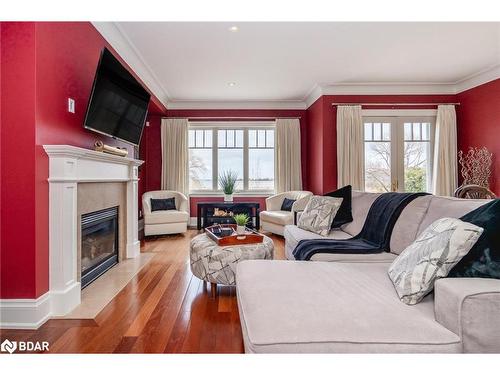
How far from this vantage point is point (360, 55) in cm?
396

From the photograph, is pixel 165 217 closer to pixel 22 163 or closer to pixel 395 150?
pixel 22 163

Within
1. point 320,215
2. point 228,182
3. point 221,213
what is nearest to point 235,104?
point 228,182

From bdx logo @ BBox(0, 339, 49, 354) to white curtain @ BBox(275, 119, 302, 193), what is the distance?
4.87 meters

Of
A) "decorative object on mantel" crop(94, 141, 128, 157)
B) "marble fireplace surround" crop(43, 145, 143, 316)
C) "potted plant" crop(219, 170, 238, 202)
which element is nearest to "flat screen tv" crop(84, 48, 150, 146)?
"decorative object on mantel" crop(94, 141, 128, 157)

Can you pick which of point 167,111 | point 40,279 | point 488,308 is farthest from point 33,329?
point 167,111

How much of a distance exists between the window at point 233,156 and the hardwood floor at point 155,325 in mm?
3693

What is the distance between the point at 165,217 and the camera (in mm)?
5062

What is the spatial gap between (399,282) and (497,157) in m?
4.28

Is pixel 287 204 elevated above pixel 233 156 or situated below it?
below

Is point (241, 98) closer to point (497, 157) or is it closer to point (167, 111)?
point (167, 111)

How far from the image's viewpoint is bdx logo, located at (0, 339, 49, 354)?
5.83 feet

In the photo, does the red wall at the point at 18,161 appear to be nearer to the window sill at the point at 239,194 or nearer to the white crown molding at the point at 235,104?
the white crown molding at the point at 235,104

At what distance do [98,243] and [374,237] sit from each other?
2.76m

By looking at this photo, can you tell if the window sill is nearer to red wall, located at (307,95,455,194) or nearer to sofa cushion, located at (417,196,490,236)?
red wall, located at (307,95,455,194)
